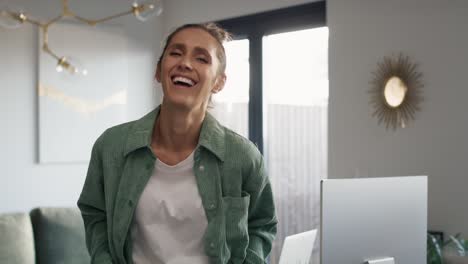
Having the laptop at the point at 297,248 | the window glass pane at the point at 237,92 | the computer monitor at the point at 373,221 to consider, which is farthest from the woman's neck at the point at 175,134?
the window glass pane at the point at 237,92

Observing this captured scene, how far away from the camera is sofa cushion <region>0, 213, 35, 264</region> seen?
135 inches

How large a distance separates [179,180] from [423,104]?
2257mm

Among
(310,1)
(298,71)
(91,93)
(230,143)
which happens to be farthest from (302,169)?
(230,143)

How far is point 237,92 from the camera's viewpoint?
474 cm

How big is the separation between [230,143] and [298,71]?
2.85 metres

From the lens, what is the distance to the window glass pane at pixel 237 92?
470 cm

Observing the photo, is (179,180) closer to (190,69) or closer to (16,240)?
(190,69)

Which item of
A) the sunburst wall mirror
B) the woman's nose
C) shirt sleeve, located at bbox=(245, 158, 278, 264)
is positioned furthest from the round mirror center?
the woman's nose

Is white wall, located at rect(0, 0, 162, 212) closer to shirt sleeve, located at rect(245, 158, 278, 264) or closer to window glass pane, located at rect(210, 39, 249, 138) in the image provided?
window glass pane, located at rect(210, 39, 249, 138)

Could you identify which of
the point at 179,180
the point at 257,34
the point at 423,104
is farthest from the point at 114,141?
the point at 257,34

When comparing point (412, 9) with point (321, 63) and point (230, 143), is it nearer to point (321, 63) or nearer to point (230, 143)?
point (321, 63)

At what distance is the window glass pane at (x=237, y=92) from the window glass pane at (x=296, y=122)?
18cm

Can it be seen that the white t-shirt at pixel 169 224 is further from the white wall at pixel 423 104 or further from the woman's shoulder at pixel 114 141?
the white wall at pixel 423 104

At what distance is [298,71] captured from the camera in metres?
4.34
